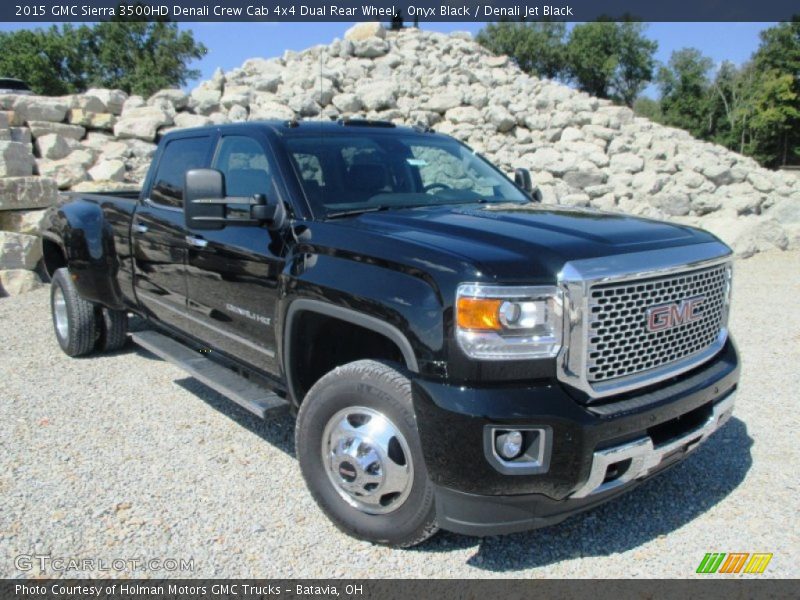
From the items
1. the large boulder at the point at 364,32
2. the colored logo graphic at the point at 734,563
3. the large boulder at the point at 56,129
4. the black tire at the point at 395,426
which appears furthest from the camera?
the large boulder at the point at 364,32

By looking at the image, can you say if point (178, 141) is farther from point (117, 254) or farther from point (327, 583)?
point (327, 583)

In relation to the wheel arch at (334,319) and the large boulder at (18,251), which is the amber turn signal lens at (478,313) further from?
the large boulder at (18,251)

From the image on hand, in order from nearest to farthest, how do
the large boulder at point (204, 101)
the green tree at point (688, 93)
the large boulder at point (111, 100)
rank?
the large boulder at point (111, 100), the large boulder at point (204, 101), the green tree at point (688, 93)

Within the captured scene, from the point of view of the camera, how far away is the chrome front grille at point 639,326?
2707 mm

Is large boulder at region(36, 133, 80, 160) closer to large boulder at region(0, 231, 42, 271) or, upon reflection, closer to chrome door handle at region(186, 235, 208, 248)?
large boulder at region(0, 231, 42, 271)

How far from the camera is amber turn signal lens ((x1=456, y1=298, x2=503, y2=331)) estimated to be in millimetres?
2604

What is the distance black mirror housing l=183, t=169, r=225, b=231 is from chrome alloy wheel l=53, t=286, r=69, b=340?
3.56 m

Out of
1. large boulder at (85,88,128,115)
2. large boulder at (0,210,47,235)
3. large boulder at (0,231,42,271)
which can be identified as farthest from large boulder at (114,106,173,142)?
large boulder at (0,231,42,271)

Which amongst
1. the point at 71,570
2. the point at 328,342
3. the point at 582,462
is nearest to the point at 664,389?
the point at 582,462

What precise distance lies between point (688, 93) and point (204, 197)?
6224cm

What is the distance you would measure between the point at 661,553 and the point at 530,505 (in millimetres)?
911

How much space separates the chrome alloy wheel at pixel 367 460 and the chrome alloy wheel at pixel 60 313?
14.0 ft

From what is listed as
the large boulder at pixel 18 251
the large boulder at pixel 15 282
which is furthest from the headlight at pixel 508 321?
the large boulder at pixel 18 251

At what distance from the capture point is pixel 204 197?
136 inches
